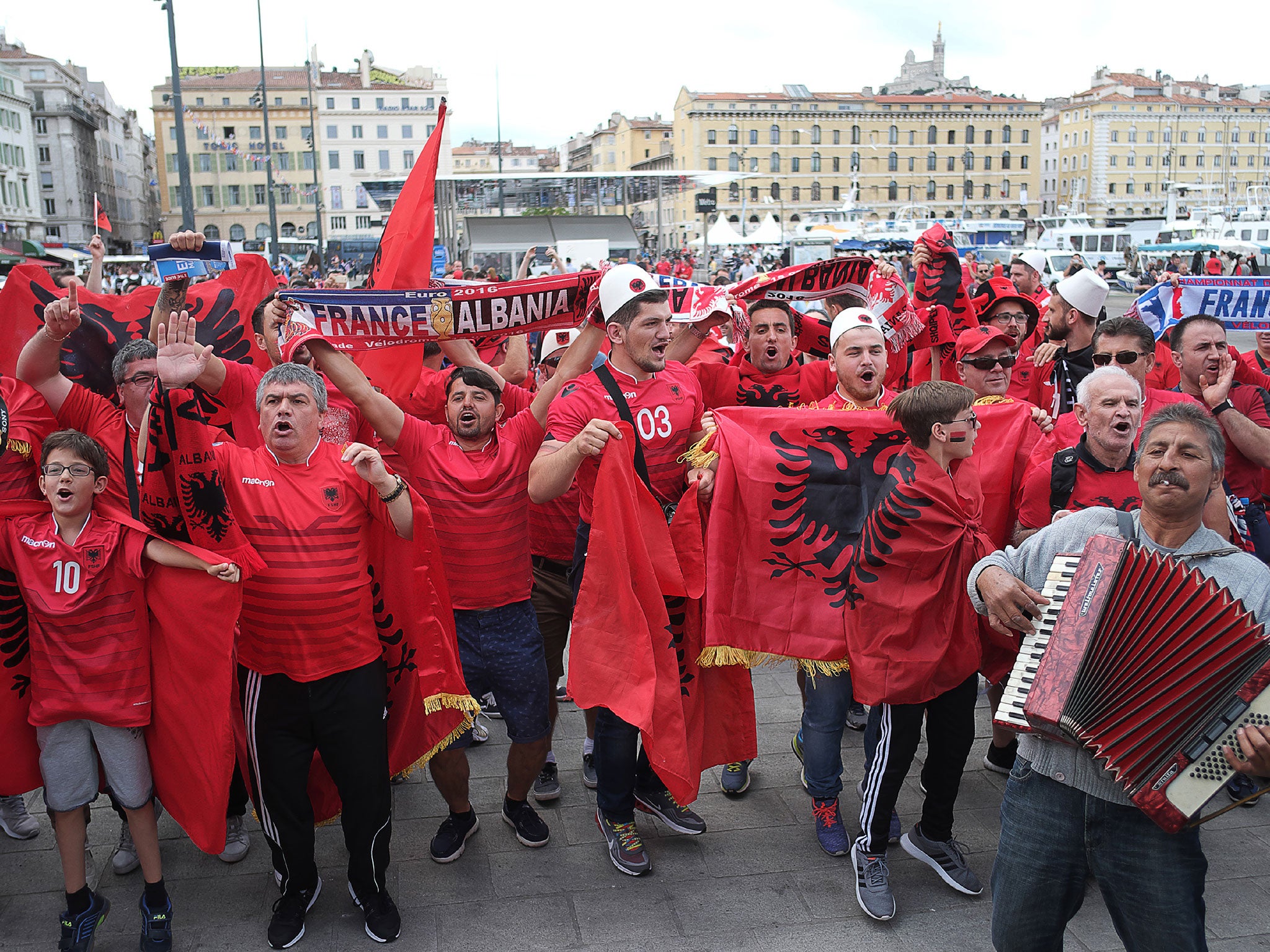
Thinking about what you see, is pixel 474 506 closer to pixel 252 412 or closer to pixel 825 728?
pixel 252 412

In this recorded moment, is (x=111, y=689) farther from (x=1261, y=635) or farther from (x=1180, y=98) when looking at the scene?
(x=1180, y=98)

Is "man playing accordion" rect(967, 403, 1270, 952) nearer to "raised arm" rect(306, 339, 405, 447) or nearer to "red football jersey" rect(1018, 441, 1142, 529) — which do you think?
"red football jersey" rect(1018, 441, 1142, 529)

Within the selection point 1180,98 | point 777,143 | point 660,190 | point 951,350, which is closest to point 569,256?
point 660,190

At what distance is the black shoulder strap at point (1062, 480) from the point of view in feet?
13.1

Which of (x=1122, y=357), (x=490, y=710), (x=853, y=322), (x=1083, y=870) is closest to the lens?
(x=1083, y=870)

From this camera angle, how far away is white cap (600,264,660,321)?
427 cm

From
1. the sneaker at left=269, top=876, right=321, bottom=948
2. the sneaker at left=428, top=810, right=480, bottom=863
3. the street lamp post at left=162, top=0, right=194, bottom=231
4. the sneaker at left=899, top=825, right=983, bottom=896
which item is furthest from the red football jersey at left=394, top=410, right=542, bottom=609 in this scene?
the street lamp post at left=162, top=0, right=194, bottom=231

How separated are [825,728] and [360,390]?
7.64ft

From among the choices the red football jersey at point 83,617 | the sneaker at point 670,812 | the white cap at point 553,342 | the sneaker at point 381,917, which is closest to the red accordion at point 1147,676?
the sneaker at point 670,812

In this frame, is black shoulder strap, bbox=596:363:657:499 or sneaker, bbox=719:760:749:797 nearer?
black shoulder strap, bbox=596:363:657:499

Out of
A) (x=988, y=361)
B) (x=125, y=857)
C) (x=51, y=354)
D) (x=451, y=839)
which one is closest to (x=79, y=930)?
(x=125, y=857)

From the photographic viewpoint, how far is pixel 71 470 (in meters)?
3.60

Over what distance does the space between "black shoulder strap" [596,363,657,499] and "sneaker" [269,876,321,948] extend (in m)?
2.00

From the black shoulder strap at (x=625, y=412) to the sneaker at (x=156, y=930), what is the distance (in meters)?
2.32
